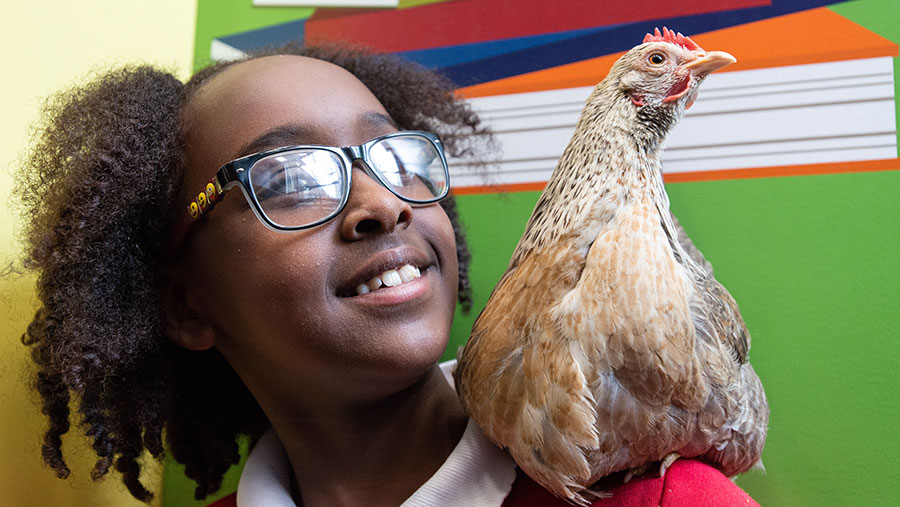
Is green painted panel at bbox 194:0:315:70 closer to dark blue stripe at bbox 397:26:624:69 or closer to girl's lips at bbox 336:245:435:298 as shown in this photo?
dark blue stripe at bbox 397:26:624:69

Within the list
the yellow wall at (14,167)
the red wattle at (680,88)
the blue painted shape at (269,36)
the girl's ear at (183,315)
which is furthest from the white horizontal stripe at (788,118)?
the yellow wall at (14,167)

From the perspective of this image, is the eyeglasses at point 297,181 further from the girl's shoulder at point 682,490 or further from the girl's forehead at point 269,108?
the girl's shoulder at point 682,490

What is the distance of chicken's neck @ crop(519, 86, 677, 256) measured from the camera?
0.97 metres

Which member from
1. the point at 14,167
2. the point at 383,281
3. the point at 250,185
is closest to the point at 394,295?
the point at 383,281

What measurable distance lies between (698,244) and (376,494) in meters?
0.72

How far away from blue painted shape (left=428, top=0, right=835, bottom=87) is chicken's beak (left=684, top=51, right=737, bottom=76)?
420mm

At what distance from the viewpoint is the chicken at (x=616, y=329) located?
0.90 metres

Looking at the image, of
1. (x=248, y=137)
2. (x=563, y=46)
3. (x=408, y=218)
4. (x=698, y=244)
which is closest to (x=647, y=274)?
(x=408, y=218)

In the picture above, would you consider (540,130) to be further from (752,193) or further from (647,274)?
(647,274)

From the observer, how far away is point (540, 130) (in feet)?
5.07

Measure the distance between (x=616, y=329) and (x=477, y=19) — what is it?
925mm

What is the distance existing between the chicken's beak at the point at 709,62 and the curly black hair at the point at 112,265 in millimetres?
693

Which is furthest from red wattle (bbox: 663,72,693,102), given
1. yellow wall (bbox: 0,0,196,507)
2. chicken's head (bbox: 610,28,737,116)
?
yellow wall (bbox: 0,0,196,507)

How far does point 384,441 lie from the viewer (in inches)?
49.9
